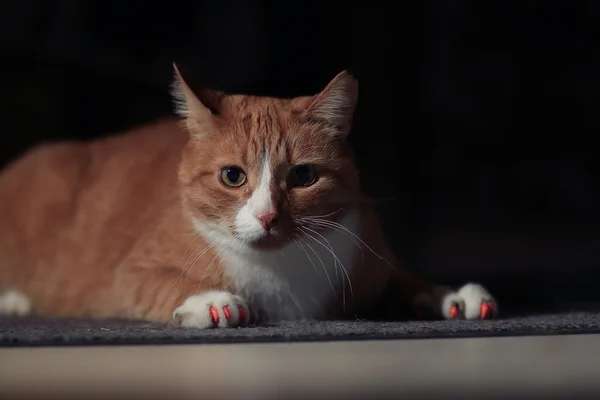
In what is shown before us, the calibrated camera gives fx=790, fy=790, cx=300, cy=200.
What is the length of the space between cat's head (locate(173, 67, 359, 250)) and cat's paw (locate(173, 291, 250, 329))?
13 cm

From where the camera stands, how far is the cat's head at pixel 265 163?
5.44 ft

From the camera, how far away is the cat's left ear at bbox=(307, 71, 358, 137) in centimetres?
175

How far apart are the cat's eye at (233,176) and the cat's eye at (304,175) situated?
115 mm

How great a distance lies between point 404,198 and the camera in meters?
2.98

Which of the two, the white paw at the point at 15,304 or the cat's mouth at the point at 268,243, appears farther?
the white paw at the point at 15,304

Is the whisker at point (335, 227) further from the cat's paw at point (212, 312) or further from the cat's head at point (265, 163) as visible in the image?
the cat's paw at point (212, 312)

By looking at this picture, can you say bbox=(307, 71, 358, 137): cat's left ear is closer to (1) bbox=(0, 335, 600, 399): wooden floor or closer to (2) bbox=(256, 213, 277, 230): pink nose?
(2) bbox=(256, 213, 277, 230): pink nose

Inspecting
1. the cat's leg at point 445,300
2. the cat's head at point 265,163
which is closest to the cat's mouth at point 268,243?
the cat's head at point 265,163

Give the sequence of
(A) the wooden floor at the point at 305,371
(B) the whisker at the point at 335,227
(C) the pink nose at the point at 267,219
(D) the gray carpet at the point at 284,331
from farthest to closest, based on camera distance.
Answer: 1. (B) the whisker at the point at 335,227
2. (C) the pink nose at the point at 267,219
3. (D) the gray carpet at the point at 284,331
4. (A) the wooden floor at the point at 305,371

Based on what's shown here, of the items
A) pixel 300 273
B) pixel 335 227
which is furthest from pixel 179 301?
pixel 335 227

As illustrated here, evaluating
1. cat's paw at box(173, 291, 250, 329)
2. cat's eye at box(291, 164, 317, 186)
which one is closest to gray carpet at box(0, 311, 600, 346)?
cat's paw at box(173, 291, 250, 329)

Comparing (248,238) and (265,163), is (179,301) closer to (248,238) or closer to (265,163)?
(248,238)

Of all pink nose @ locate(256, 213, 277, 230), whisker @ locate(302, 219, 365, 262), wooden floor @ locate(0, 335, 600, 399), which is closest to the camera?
wooden floor @ locate(0, 335, 600, 399)

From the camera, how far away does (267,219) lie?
1604 mm
